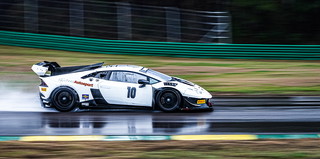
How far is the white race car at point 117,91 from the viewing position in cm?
1175

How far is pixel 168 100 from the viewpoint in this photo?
11.8 m

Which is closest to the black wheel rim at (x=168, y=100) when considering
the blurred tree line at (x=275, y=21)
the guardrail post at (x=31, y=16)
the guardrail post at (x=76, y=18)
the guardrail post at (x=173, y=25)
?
the guardrail post at (x=173, y=25)

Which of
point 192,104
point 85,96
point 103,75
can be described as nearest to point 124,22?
point 103,75

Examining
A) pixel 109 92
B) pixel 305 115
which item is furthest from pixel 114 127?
pixel 305 115

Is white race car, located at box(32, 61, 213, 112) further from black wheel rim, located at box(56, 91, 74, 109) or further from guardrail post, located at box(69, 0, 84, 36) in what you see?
guardrail post, located at box(69, 0, 84, 36)

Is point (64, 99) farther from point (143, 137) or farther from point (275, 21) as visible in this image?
point (275, 21)

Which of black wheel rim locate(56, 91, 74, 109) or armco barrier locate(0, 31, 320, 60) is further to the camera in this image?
armco barrier locate(0, 31, 320, 60)

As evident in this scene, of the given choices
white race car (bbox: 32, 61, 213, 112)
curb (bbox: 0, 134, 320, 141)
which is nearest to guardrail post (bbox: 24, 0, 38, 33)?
white race car (bbox: 32, 61, 213, 112)

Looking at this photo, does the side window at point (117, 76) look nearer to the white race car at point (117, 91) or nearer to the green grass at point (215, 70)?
the white race car at point (117, 91)

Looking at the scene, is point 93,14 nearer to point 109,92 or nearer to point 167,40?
point 167,40

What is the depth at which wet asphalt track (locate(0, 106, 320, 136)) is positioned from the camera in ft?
33.1

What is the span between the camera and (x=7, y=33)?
24875 mm

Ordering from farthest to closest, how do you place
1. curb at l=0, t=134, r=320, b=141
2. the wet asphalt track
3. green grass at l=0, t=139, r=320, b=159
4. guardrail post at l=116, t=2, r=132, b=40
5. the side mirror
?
guardrail post at l=116, t=2, r=132, b=40
the side mirror
the wet asphalt track
curb at l=0, t=134, r=320, b=141
green grass at l=0, t=139, r=320, b=159

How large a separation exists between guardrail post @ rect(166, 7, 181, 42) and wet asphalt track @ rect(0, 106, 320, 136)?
12059 mm
